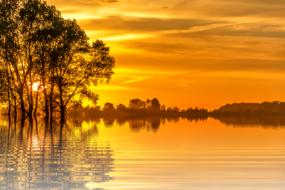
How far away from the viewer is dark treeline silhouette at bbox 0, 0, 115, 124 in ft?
301

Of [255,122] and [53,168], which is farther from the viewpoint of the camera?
[255,122]

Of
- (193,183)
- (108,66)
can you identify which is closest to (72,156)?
(193,183)

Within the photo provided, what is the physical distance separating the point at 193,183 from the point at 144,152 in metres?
10.5

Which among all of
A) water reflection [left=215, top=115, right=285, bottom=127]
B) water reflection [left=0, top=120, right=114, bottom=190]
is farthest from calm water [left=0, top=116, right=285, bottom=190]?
water reflection [left=215, top=115, right=285, bottom=127]

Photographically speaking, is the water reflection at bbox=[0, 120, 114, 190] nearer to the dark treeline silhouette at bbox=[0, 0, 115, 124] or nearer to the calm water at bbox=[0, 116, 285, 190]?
the calm water at bbox=[0, 116, 285, 190]

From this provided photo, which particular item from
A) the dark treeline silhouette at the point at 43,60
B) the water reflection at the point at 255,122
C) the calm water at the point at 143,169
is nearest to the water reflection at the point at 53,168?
the calm water at the point at 143,169

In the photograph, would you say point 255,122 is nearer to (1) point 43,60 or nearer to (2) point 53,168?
(1) point 43,60

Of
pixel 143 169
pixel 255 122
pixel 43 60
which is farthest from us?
pixel 43 60

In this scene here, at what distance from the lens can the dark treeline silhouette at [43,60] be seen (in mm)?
91688

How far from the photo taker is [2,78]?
3740 inches

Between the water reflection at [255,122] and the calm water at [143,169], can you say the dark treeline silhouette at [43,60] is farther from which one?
the calm water at [143,169]

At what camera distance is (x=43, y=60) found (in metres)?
93.6

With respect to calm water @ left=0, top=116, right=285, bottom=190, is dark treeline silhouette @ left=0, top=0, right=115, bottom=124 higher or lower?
higher

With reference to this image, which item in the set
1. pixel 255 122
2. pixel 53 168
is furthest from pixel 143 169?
pixel 255 122
